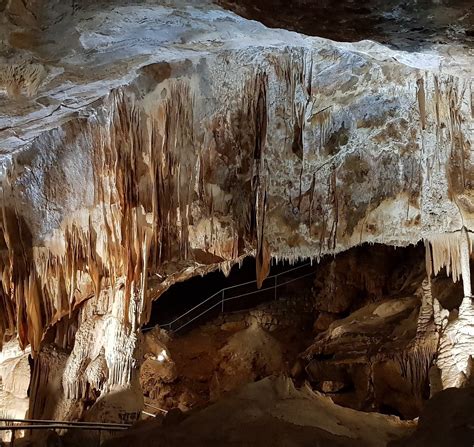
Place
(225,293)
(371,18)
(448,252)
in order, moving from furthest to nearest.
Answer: (225,293), (448,252), (371,18)

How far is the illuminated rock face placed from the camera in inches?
280

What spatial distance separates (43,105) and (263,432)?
11.4ft

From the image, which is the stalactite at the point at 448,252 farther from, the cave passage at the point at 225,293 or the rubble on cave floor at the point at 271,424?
the cave passage at the point at 225,293

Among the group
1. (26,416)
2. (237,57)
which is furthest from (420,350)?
(26,416)

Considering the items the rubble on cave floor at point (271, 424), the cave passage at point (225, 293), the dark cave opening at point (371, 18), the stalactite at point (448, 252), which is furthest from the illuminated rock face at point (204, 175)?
the cave passage at point (225, 293)

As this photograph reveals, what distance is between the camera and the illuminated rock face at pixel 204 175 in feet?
23.3

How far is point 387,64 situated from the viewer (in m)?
7.02

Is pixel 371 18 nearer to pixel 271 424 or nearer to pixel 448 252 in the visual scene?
pixel 271 424

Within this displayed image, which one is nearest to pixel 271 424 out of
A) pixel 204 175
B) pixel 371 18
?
pixel 371 18

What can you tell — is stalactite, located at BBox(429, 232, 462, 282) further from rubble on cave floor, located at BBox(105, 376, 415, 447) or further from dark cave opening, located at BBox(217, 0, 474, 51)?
dark cave opening, located at BBox(217, 0, 474, 51)

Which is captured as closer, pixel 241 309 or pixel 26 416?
pixel 26 416

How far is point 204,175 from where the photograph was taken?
849cm

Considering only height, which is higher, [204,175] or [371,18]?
[371,18]

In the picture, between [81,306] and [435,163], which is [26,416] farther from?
[435,163]
